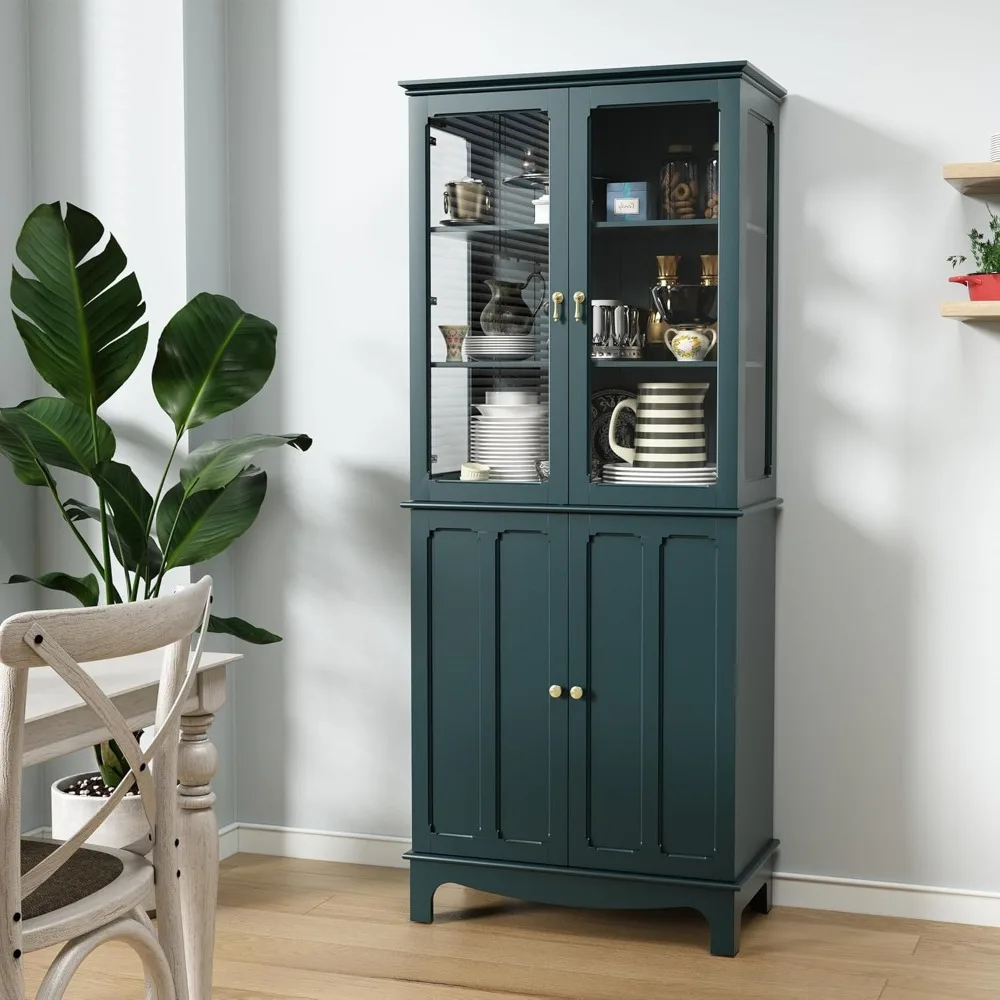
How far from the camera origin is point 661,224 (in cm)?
320

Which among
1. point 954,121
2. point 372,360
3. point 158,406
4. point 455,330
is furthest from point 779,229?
point 158,406

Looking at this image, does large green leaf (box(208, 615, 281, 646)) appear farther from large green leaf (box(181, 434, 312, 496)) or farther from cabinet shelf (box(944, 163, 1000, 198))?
cabinet shelf (box(944, 163, 1000, 198))

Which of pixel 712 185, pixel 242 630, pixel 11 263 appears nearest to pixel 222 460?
pixel 242 630

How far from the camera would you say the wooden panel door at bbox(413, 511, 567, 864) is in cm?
331

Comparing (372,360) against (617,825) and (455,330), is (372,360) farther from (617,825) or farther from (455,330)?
(617,825)

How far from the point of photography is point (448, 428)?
11.1 ft

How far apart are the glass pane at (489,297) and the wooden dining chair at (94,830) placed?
117 centimetres

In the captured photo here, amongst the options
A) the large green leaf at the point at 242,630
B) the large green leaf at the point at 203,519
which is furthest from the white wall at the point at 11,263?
the large green leaf at the point at 242,630

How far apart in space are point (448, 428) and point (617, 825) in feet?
3.35

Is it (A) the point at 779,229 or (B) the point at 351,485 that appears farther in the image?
(B) the point at 351,485

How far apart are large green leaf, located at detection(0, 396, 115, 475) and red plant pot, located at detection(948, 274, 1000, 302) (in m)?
2.03

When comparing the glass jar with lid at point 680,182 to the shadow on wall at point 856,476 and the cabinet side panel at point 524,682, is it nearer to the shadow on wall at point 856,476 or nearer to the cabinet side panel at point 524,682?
the shadow on wall at point 856,476

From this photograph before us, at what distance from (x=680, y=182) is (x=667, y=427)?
1.82 feet

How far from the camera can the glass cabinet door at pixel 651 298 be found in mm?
3145
